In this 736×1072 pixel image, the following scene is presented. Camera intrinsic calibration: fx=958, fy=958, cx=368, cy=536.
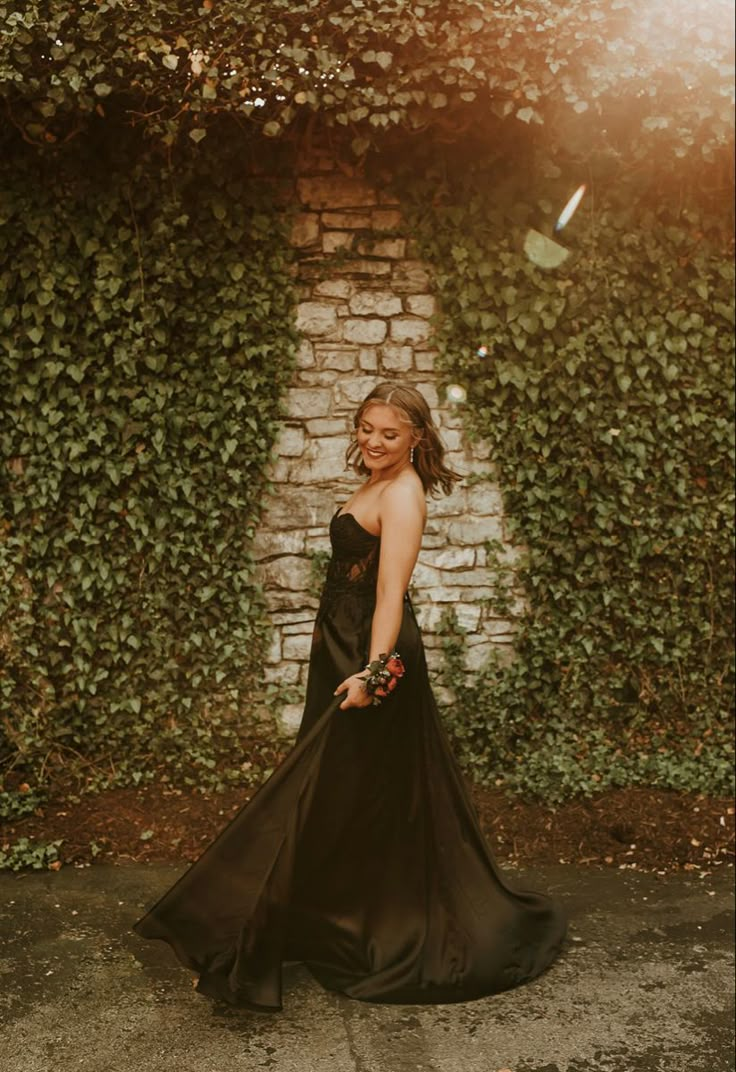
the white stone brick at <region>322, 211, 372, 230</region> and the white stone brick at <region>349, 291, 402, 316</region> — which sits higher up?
the white stone brick at <region>322, 211, 372, 230</region>

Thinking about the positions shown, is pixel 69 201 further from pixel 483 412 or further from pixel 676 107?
pixel 676 107

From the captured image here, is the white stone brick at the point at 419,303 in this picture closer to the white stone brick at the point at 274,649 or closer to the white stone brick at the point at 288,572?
the white stone brick at the point at 288,572

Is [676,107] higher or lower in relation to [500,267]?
higher

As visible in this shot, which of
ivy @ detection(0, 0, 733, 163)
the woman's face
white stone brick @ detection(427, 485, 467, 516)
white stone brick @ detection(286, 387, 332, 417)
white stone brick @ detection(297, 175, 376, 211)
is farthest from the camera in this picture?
white stone brick @ detection(427, 485, 467, 516)

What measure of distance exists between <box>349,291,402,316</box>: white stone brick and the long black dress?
92.3 inches

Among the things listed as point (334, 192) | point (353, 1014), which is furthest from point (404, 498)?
Answer: point (334, 192)

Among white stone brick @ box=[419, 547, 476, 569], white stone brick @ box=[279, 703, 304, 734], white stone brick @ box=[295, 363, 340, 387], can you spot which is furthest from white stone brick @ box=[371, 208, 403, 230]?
white stone brick @ box=[279, 703, 304, 734]

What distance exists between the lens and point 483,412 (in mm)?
5555

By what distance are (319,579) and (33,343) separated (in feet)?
6.67

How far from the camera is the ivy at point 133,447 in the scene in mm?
5148

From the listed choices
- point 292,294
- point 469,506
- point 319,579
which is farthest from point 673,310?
point 319,579

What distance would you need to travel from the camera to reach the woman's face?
3.44 meters

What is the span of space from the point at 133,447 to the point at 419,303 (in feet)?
6.01

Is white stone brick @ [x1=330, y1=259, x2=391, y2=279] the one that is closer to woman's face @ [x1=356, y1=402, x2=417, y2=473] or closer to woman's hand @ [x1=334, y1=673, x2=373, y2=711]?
woman's face @ [x1=356, y1=402, x2=417, y2=473]
